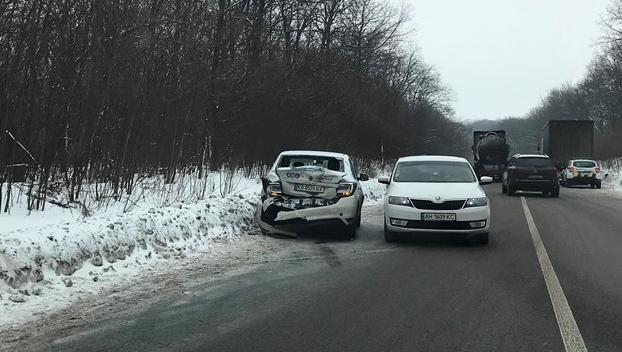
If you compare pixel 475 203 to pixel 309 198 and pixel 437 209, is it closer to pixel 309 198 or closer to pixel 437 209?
pixel 437 209

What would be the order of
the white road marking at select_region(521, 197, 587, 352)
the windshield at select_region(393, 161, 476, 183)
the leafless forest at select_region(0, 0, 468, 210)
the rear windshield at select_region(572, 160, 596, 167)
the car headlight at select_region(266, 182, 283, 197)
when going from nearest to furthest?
1. the white road marking at select_region(521, 197, 587, 352)
2. the leafless forest at select_region(0, 0, 468, 210)
3. the car headlight at select_region(266, 182, 283, 197)
4. the windshield at select_region(393, 161, 476, 183)
5. the rear windshield at select_region(572, 160, 596, 167)

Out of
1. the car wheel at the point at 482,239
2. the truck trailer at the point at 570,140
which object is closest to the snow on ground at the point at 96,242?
the car wheel at the point at 482,239

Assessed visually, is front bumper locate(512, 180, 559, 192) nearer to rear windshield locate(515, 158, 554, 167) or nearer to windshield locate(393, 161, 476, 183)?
rear windshield locate(515, 158, 554, 167)

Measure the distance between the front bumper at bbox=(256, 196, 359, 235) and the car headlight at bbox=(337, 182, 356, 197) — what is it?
0.08 m

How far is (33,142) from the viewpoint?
29.4ft

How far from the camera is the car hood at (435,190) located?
9852mm

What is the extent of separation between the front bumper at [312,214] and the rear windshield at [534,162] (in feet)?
51.4

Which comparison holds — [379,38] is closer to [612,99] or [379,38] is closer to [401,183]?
[401,183]

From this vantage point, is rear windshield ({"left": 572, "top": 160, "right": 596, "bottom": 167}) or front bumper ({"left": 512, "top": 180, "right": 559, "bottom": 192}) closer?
front bumper ({"left": 512, "top": 180, "right": 559, "bottom": 192})

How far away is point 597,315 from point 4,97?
26.5 ft

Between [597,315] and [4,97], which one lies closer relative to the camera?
[597,315]

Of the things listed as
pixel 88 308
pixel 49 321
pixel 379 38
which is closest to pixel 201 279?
pixel 88 308

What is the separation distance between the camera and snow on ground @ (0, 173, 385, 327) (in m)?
5.98

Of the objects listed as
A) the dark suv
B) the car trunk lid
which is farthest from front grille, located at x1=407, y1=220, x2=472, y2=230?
the dark suv
